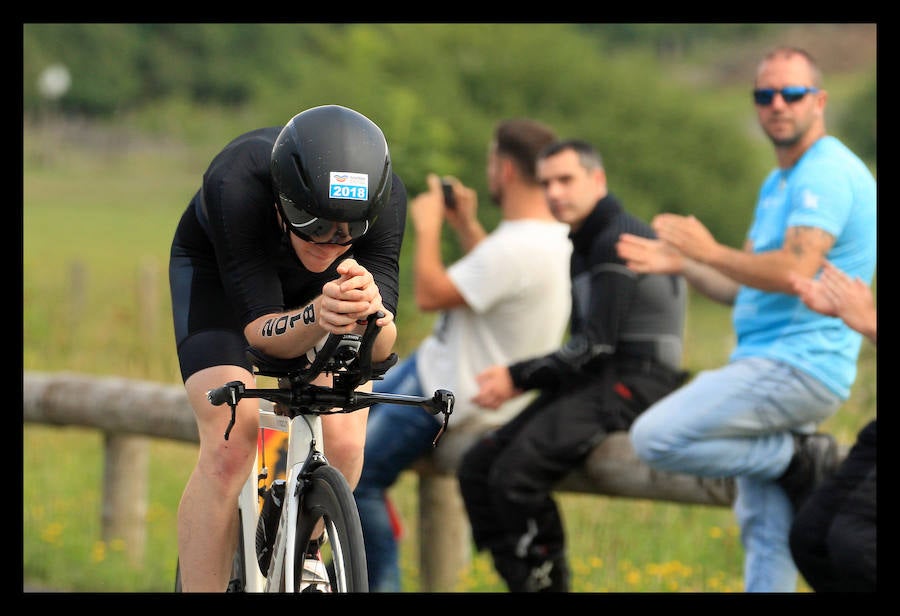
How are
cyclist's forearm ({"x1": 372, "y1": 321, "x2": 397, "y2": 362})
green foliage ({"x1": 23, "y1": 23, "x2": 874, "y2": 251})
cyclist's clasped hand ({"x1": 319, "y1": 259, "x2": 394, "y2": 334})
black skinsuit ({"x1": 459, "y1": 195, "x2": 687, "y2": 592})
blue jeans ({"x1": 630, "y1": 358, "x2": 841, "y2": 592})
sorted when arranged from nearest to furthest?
cyclist's clasped hand ({"x1": 319, "y1": 259, "x2": 394, "y2": 334})
cyclist's forearm ({"x1": 372, "y1": 321, "x2": 397, "y2": 362})
blue jeans ({"x1": 630, "y1": 358, "x2": 841, "y2": 592})
black skinsuit ({"x1": 459, "y1": 195, "x2": 687, "y2": 592})
green foliage ({"x1": 23, "y1": 23, "x2": 874, "y2": 251})

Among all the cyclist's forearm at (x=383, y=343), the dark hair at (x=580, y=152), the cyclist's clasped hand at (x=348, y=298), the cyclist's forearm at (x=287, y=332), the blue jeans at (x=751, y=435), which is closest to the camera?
the cyclist's clasped hand at (x=348, y=298)

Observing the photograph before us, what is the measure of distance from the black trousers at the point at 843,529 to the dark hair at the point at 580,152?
6.81ft

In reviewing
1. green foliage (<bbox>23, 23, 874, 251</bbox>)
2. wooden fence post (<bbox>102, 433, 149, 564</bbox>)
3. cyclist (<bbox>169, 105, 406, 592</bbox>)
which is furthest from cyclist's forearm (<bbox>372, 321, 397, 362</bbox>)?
green foliage (<bbox>23, 23, 874, 251</bbox>)

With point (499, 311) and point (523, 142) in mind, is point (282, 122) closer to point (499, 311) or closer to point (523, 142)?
point (523, 142)

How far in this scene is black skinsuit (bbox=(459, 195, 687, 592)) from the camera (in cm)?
682

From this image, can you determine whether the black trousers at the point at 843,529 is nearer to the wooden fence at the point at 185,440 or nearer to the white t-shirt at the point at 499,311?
the wooden fence at the point at 185,440

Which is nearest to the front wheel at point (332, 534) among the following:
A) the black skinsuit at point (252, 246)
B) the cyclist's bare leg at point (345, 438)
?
the cyclist's bare leg at point (345, 438)

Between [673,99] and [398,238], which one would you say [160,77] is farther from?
[398,238]

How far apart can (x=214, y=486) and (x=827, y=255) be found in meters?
2.88

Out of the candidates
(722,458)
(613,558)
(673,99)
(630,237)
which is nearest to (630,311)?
(630,237)

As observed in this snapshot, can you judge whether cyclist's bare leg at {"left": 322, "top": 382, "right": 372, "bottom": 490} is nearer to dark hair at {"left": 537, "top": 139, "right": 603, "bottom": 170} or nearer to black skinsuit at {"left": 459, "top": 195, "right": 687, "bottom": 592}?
black skinsuit at {"left": 459, "top": 195, "right": 687, "bottom": 592}

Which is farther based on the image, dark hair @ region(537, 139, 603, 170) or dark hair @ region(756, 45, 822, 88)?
dark hair @ region(537, 139, 603, 170)

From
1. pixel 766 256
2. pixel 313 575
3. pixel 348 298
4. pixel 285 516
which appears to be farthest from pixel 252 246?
pixel 766 256

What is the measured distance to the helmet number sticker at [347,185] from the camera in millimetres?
4105
